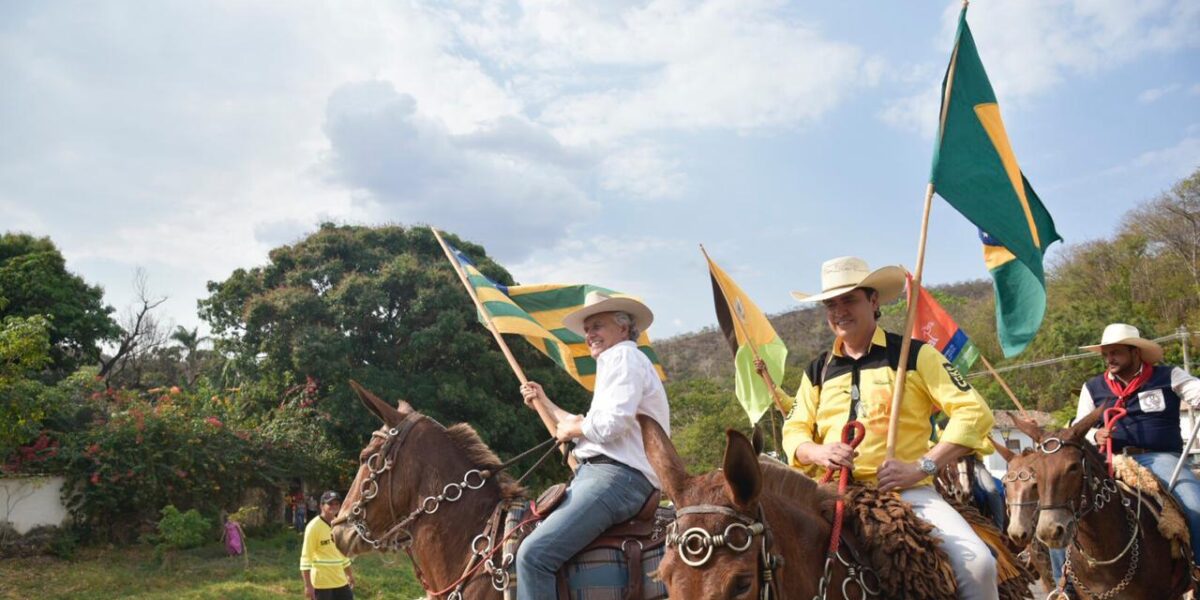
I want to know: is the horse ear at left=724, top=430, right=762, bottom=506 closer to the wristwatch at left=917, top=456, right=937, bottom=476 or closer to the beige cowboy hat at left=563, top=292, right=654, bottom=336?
the wristwatch at left=917, top=456, right=937, bottom=476

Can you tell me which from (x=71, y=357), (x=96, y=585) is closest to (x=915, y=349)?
(x=96, y=585)

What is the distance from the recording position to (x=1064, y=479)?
603 cm

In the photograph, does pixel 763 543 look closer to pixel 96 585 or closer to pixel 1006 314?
pixel 1006 314

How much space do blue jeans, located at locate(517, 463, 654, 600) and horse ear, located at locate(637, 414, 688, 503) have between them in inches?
50.8

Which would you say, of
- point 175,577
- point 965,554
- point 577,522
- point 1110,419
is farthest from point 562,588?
point 175,577

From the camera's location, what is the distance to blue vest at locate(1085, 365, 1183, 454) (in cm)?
689

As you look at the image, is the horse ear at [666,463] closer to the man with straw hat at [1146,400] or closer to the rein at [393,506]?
the rein at [393,506]

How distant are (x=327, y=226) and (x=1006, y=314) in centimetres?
2355

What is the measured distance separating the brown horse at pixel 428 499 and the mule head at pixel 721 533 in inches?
101

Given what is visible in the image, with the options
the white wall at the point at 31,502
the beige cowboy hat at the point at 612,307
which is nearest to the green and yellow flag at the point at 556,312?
the beige cowboy hat at the point at 612,307

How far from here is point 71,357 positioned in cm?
2786

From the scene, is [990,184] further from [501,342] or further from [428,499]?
[428,499]

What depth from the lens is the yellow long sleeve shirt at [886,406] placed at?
390cm

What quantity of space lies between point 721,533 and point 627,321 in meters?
2.29
